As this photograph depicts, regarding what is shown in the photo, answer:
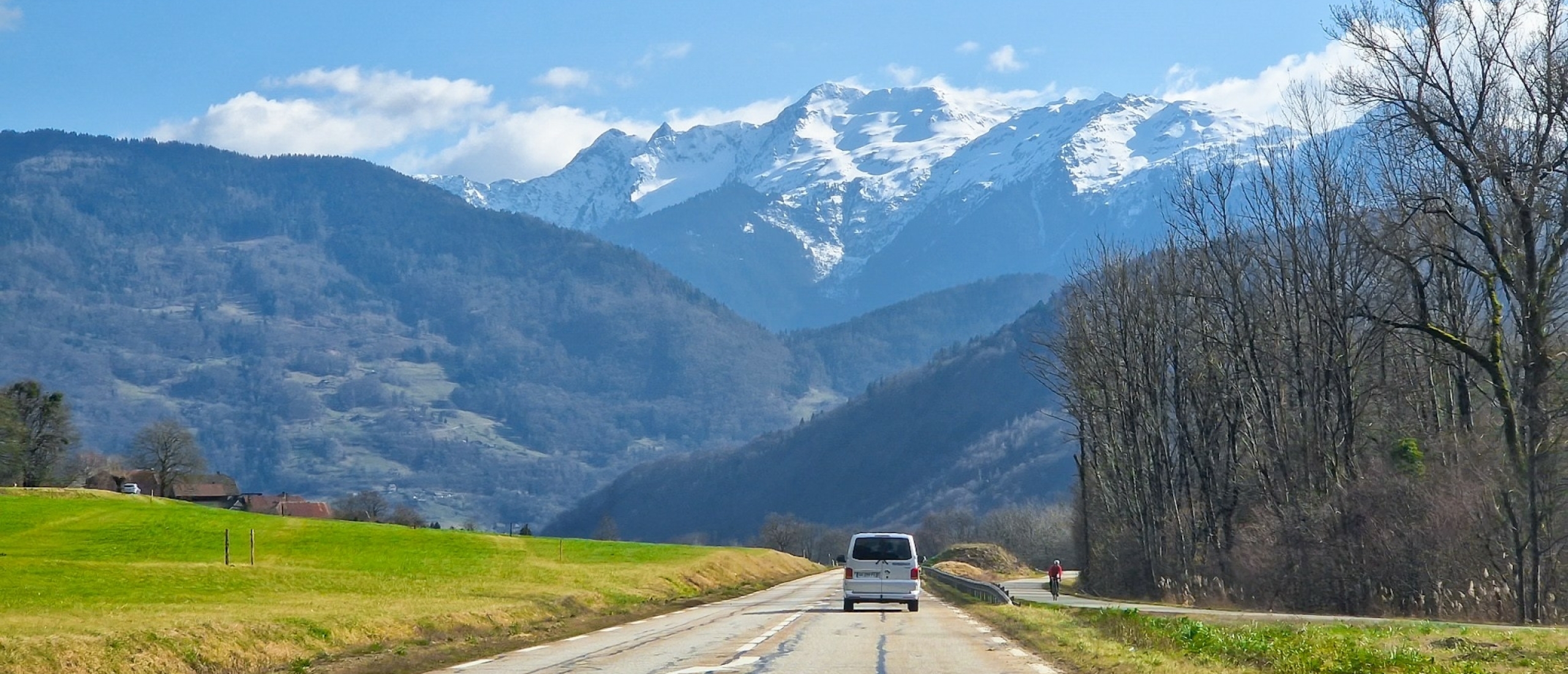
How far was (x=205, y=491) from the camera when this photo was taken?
18650cm

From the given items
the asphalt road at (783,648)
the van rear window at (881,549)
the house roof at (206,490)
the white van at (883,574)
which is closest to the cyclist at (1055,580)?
the van rear window at (881,549)

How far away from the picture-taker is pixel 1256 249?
53.6 m

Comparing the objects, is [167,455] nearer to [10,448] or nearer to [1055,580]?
[10,448]

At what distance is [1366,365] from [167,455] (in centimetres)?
13774

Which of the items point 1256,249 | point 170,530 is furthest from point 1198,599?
point 170,530

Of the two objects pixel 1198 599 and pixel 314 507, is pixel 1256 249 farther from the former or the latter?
pixel 314 507

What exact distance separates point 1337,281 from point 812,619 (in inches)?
970

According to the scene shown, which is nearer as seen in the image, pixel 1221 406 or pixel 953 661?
pixel 953 661

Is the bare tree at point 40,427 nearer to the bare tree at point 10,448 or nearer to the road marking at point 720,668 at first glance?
the bare tree at point 10,448

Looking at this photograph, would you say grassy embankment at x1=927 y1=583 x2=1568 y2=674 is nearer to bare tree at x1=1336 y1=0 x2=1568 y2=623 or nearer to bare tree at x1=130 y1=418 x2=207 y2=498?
bare tree at x1=1336 y1=0 x2=1568 y2=623


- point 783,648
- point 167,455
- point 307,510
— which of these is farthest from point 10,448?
point 783,648

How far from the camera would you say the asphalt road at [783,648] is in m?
19.9

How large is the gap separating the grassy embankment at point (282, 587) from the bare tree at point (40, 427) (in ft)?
158

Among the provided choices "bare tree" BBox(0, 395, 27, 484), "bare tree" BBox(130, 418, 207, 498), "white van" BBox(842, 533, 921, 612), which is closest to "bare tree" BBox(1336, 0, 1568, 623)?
"white van" BBox(842, 533, 921, 612)
